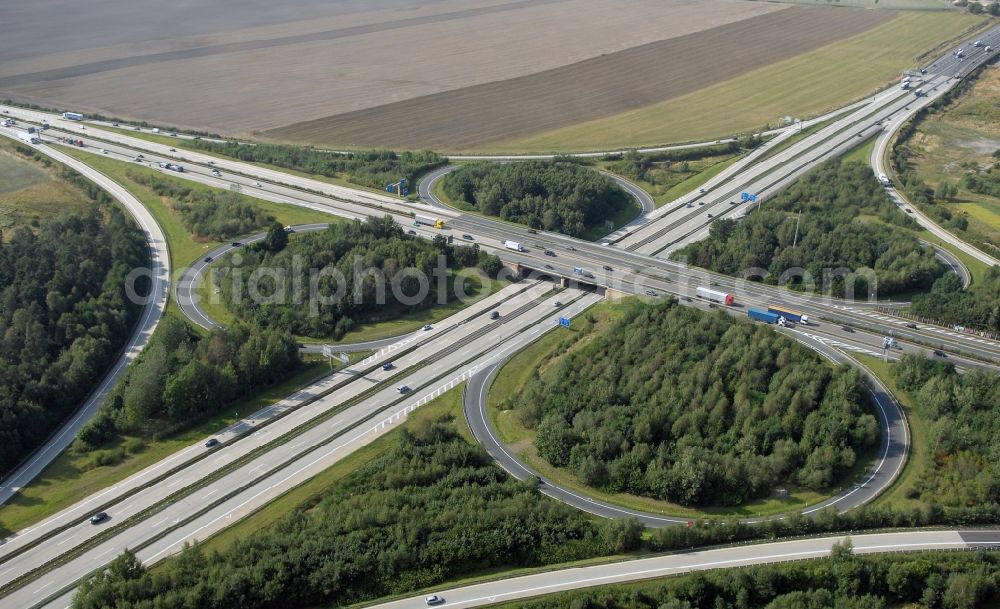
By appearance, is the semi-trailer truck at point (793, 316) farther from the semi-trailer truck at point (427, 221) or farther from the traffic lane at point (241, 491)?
the semi-trailer truck at point (427, 221)

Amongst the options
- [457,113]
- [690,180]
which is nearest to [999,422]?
[690,180]

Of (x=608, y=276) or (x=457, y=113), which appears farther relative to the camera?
(x=457, y=113)

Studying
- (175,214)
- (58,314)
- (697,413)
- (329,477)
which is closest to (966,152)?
(697,413)

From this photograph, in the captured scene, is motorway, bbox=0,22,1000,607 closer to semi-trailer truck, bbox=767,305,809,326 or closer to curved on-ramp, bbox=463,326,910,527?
curved on-ramp, bbox=463,326,910,527

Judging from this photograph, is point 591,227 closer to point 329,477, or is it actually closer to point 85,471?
point 329,477

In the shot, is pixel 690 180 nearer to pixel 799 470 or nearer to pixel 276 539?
pixel 799 470

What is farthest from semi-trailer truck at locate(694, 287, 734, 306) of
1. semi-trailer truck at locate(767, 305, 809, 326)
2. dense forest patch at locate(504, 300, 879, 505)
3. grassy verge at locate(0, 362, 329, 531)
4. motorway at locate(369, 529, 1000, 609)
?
grassy verge at locate(0, 362, 329, 531)

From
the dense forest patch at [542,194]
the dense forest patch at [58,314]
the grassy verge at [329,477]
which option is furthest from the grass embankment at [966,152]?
the dense forest patch at [58,314]
